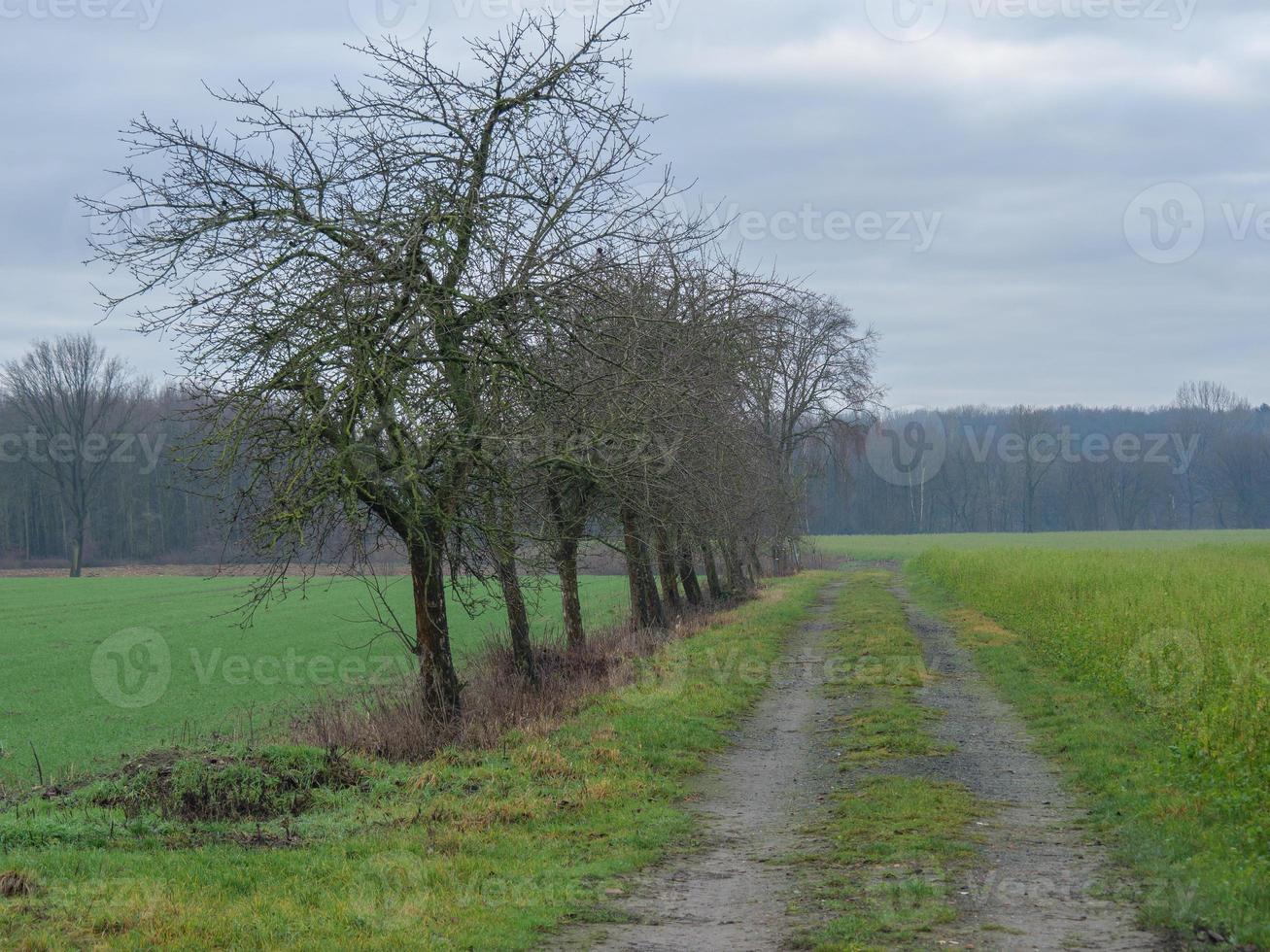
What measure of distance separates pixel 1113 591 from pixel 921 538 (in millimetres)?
80588

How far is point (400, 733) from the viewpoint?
12422 millimetres

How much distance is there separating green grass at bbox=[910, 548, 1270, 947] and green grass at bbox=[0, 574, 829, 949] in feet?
11.7

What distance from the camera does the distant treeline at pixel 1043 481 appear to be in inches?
4801

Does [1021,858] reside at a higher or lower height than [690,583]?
lower

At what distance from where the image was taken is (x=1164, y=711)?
12250 mm

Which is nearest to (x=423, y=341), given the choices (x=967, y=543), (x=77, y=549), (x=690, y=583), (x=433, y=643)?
(x=433, y=643)

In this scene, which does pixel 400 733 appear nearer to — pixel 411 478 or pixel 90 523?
pixel 411 478

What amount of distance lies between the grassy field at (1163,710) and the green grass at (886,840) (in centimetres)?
121

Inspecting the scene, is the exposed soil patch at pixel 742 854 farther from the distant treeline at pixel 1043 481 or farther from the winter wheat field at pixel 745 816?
the distant treeline at pixel 1043 481

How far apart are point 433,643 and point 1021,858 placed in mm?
7426

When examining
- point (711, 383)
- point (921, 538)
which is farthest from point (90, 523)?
point (711, 383)

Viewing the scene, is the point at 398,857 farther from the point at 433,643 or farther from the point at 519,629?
the point at 519,629

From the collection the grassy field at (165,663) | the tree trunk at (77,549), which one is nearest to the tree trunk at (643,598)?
the grassy field at (165,663)

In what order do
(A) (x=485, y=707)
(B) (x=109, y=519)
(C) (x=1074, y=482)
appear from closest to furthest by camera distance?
1. (A) (x=485, y=707)
2. (B) (x=109, y=519)
3. (C) (x=1074, y=482)
